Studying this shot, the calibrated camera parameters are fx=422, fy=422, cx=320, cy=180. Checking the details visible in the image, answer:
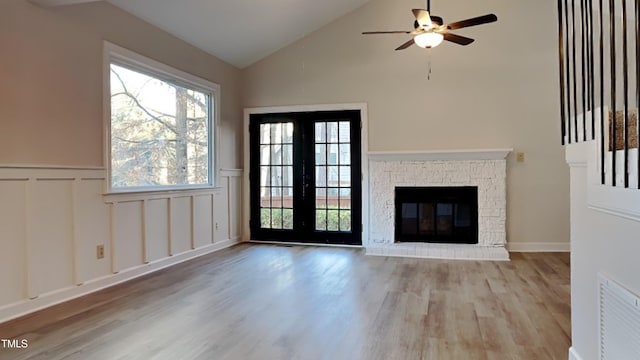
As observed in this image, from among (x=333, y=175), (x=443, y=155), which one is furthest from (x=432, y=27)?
(x=333, y=175)

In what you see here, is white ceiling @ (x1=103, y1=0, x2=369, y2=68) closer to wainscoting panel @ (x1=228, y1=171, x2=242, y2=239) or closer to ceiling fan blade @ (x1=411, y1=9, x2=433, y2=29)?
wainscoting panel @ (x1=228, y1=171, x2=242, y2=239)

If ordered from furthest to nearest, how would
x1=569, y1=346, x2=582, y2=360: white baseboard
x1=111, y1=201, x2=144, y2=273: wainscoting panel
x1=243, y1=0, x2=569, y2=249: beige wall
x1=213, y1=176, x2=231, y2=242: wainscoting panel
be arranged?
x1=213, y1=176, x2=231, y2=242: wainscoting panel, x1=243, y1=0, x2=569, y2=249: beige wall, x1=111, y1=201, x2=144, y2=273: wainscoting panel, x1=569, y1=346, x2=582, y2=360: white baseboard

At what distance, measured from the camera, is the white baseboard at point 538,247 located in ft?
18.7

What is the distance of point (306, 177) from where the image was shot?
21.2 ft

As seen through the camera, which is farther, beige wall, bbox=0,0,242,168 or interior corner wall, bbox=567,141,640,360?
beige wall, bbox=0,0,242,168

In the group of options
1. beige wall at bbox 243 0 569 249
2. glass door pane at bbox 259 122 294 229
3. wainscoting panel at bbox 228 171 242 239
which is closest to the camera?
beige wall at bbox 243 0 569 249

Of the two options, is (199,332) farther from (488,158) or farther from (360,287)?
(488,158)

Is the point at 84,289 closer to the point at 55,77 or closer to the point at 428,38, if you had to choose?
the point at 55,77

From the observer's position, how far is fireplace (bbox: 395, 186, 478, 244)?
228 inches

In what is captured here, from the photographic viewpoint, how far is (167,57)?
196 inches

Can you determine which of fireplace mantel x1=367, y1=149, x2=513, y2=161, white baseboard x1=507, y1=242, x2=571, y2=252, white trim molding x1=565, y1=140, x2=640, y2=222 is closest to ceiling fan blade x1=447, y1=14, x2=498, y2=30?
white trim molding x1=565, y1=140, x2=640, y2=222

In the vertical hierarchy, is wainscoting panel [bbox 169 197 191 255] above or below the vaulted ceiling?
below

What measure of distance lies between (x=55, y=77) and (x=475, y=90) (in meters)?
4.94

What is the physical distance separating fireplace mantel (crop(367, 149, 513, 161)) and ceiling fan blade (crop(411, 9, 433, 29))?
229 centimetres
